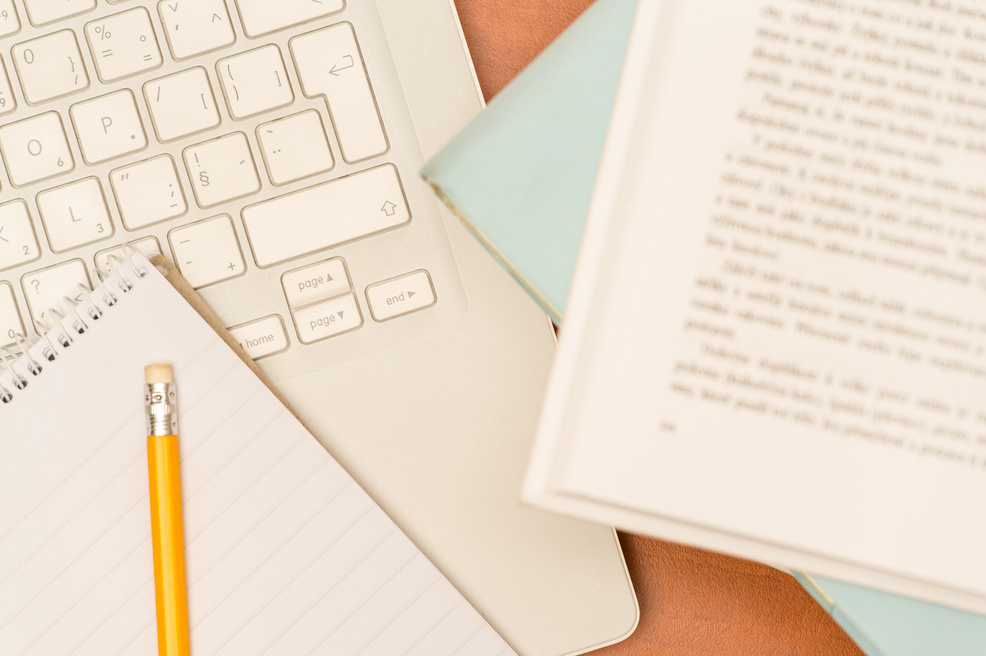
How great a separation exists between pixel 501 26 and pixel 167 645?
31 centimetres

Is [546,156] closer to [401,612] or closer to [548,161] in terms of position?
[548,161]

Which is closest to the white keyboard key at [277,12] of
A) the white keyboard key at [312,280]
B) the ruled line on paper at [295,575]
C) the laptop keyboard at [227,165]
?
Answer: the laptop keyboard at [227,165]

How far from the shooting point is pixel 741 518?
0.23 m

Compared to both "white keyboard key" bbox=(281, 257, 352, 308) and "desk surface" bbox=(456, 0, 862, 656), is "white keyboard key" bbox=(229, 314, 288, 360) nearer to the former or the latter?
"white keyboard key" bbox=(281, 257, 352, 308)

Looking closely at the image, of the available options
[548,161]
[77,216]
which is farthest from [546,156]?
[77,216]

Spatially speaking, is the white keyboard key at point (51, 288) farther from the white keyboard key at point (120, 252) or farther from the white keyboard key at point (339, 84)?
the white keyboard key at point (339, 84)

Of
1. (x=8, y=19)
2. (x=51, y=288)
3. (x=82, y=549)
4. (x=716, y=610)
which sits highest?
(x=8, y=19)

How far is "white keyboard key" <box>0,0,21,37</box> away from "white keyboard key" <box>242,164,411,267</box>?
132 millimetres

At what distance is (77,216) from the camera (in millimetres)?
312

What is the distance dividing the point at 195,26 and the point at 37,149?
3.5 inches

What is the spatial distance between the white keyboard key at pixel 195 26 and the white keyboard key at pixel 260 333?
0.40ft

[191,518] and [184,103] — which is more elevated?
[184,103]

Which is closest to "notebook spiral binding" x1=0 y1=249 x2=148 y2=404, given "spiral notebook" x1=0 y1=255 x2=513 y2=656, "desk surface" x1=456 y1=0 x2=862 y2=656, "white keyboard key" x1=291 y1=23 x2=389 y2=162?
Result: "spiral notebook" x1=0 y1=255 x2=513 y2=656

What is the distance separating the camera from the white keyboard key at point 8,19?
31 cm
